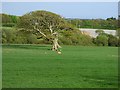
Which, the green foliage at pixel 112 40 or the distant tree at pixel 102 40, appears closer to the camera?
the green foliage at pixel 112 40

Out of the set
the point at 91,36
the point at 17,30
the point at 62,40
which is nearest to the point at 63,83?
the point at 17,30

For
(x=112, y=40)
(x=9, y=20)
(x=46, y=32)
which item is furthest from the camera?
(x=9, y=20)

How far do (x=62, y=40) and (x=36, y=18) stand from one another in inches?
335

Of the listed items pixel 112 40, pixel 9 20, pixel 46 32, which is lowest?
pixel 112 40

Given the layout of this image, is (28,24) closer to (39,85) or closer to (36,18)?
(36,18)

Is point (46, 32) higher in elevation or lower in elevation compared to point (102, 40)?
higher

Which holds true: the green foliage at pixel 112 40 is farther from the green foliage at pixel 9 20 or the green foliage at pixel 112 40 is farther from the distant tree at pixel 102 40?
the green foliage at pixel 9 20

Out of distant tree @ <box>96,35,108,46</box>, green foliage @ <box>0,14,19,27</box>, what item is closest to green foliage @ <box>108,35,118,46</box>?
distant tree @ <box>96,35,108,46</box>

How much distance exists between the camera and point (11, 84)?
7.39m

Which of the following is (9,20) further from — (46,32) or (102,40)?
(102,40)

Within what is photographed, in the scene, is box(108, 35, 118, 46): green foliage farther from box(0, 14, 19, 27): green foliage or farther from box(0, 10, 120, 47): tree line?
box(0, 14, 19, 27): green foliage

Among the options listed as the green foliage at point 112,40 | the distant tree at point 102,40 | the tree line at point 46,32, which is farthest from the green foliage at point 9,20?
the green foliage at point 112,40

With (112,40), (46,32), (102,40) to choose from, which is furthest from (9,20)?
(112,40)

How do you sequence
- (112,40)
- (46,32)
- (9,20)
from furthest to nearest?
(9,20) → (112,40) → (46,32)
